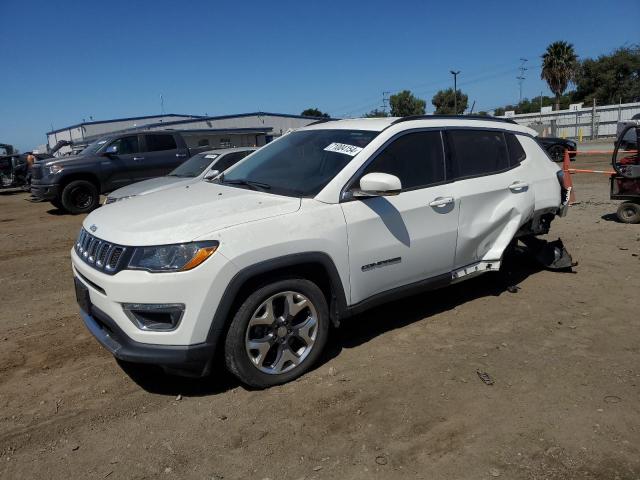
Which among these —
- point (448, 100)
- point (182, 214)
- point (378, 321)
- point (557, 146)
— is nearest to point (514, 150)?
point (378, 321)

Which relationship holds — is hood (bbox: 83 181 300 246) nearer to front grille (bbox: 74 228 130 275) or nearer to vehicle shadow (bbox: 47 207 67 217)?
front grille (bbox: 74 228 130 275)

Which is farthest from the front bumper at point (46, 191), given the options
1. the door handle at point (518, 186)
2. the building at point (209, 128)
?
the building at point (209, 128)

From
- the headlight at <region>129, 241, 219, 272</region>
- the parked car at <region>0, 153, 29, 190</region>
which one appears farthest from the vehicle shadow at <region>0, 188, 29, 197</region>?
the headlight at <region>129, 241, 219, 272</region>

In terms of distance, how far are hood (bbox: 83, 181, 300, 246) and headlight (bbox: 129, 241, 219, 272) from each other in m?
0.04

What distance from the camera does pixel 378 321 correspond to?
460cm

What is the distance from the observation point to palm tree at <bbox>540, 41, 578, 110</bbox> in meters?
53.7

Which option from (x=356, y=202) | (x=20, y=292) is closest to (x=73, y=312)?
(x=20, y=292)

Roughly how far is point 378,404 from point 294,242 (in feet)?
3.87

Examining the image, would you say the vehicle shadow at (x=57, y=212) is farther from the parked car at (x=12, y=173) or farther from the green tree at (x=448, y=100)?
the green tree at (x=448, y=100)

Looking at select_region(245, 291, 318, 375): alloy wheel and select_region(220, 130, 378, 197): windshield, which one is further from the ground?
select_region(220, 130, 378, 197): windshield

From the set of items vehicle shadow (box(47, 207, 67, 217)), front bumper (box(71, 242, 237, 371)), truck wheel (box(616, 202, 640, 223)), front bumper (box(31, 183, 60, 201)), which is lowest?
truck wheel (box(616, 202, 640, 223))

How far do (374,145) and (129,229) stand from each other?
189cm

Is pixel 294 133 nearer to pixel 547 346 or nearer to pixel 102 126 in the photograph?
pixel 547 346

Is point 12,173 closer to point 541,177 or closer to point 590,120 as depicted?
point 541,177
